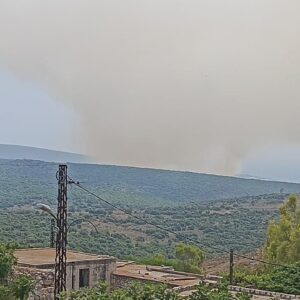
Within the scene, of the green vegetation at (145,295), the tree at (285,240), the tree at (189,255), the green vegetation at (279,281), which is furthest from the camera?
the tree at (189,255)

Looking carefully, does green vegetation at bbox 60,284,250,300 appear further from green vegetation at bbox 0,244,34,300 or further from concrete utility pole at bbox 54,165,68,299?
green vegetation at bbox 0,244,34,300

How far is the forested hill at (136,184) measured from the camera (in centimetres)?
9319

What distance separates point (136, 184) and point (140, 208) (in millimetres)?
26319

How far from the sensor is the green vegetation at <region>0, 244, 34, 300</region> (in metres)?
18.7

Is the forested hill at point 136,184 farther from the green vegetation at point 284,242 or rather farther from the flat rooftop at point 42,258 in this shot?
the flat rooftop at point 42,258

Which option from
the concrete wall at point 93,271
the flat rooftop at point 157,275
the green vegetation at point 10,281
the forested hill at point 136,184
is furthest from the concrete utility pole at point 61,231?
the forested hill at point 136,184

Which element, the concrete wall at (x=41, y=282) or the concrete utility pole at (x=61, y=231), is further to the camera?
the concrete wall at (x=41, y=282)

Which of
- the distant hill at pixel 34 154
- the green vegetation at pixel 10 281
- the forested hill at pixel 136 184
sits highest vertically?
the distant hill at pixel 34 154

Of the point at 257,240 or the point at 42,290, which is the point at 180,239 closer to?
the point at 257,240

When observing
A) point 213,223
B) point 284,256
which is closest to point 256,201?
point 213,223

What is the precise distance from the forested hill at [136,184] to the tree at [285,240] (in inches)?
2016

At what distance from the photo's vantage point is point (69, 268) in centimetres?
2333

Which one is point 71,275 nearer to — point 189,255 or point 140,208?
point 189,255

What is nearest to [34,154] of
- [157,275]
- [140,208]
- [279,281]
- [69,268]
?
[140,208]
